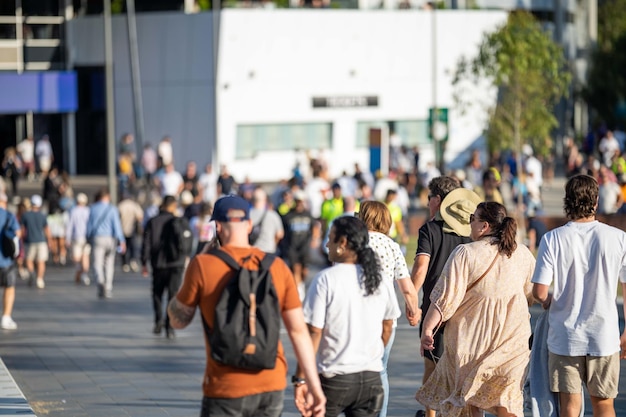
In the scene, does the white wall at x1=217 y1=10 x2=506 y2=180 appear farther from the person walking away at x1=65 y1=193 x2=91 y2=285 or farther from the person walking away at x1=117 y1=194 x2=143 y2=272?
the person walking away at x1=65 y1=193 x2=91 y2=285

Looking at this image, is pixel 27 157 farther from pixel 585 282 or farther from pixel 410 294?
pixel 585 282

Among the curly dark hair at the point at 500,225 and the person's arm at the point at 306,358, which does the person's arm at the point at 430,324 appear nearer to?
the curly dark hair at the point at 500,225

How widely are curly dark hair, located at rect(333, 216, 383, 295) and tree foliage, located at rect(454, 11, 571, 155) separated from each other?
2568 cm

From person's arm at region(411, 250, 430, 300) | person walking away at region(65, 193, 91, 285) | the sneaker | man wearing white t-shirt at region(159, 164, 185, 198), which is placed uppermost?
person's arm at region(411, 250, 430, 300)

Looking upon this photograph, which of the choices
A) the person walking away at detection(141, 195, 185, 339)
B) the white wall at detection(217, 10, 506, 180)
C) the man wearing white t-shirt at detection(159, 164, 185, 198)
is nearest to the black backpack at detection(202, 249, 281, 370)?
the person walking away at detection(141, 195, 185, 339)

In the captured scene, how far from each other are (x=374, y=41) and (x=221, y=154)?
725 centimetres

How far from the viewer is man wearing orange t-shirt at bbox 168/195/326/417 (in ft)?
18.6

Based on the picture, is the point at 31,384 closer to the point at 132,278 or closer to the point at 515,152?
the point at 132,278

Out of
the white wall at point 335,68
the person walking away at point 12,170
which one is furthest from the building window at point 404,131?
the person walking away at point 12,170

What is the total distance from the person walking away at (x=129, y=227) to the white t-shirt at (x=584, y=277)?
16259 mm

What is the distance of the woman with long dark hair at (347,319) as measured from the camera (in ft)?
20.7

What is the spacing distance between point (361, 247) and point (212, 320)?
995 mm

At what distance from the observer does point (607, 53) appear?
55.3m

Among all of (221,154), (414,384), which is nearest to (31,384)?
(414,384)
